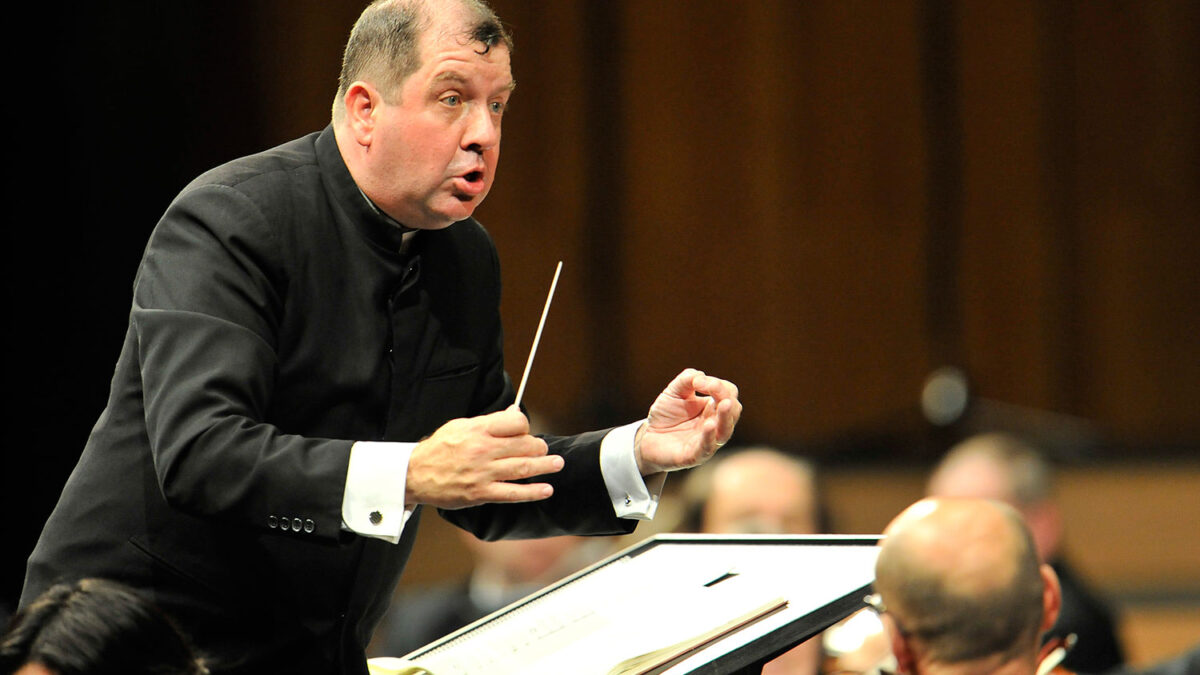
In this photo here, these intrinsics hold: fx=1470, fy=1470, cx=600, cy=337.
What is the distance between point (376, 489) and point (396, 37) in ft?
1.92

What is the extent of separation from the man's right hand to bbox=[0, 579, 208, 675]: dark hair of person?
301 millimetres

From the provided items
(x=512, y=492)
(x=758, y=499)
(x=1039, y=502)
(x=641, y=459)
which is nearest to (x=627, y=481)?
(x=641, y=459)

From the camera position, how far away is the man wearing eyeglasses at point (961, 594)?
157cm

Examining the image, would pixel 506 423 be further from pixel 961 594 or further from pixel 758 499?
pixel 758 499

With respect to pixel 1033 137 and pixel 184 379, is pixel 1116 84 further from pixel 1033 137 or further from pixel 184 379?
pixel 184 379

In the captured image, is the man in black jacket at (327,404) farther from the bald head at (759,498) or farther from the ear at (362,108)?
the bald head at (759,498)

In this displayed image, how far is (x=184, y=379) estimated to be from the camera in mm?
1619

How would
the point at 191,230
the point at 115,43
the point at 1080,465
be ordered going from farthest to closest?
1. the point at 1080,465
2. the point at 115,43
3. the point at 191,230

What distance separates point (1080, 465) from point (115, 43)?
383 cm

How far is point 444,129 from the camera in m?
1.81

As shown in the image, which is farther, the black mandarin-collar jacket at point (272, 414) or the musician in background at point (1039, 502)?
the musician in background at point (1039, 502)

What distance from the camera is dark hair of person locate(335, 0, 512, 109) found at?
5.94 ft

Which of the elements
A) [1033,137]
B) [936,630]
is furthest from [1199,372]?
[936,630]

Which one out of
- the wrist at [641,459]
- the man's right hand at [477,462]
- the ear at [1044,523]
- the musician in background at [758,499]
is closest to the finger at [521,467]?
the man's right hand at [477,462]
